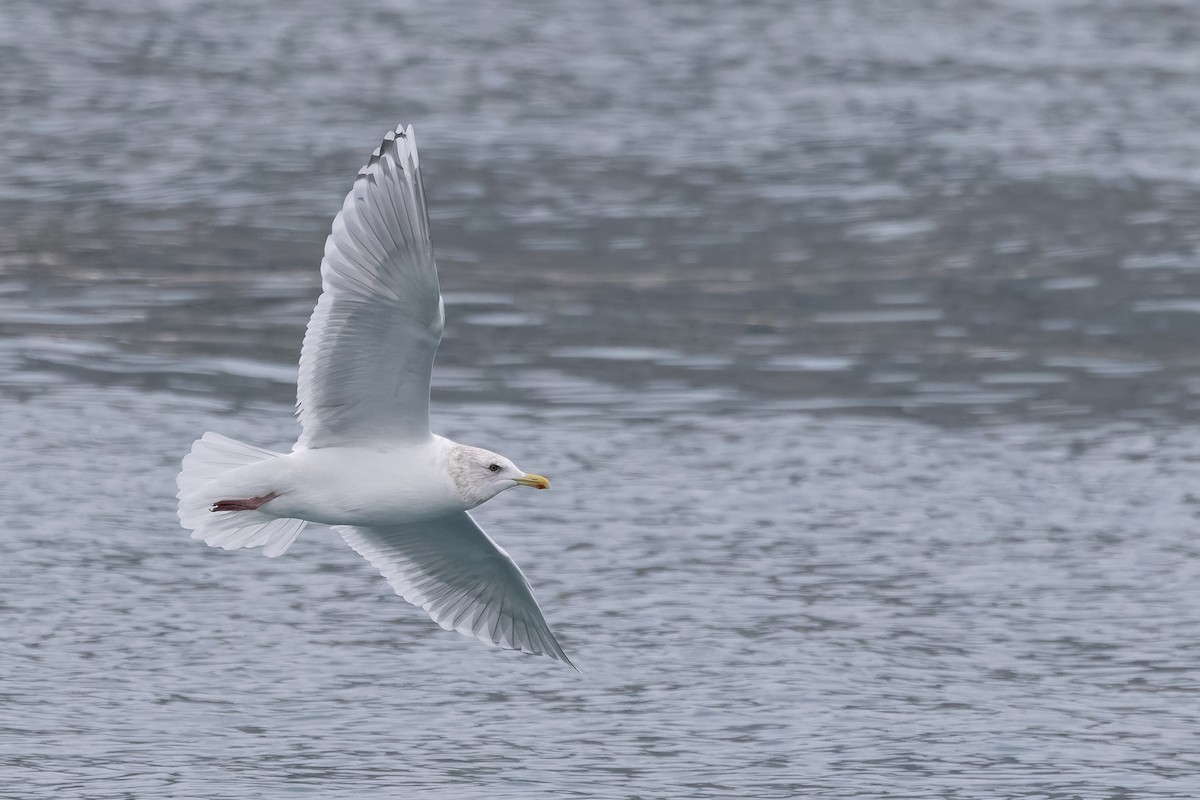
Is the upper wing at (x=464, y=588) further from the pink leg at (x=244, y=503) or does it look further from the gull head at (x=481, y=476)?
the pink leg at (x=244, y=503)

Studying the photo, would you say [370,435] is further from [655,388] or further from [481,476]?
[655,388]

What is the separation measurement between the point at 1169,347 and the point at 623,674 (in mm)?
7738

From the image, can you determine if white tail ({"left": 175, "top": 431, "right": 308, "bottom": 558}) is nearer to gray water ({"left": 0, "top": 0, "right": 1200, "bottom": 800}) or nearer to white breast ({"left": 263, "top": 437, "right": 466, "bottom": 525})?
white breast ({"left": 263, "top": 437, "right": 466, "bottom": 525})

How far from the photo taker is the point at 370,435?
346 inches

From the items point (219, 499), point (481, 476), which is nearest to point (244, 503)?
point (219, 499)

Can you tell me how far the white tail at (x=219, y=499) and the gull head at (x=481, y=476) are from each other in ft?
2.44

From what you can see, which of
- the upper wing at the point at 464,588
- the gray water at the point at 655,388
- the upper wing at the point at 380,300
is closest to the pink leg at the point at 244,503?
the upper wing at the point at 380,300

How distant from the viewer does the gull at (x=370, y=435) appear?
827cm

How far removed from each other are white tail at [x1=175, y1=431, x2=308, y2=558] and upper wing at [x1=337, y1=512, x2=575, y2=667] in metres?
0.47

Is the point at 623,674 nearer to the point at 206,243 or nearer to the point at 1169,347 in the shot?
the point at 1169,347

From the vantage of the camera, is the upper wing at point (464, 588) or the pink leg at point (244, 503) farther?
the upper wing at point (464, 588)

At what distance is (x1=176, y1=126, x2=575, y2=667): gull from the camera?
8273mm

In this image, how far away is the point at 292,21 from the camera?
2505cm

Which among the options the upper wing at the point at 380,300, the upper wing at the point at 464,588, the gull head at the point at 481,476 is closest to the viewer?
the upper wing at the point at 380,300
